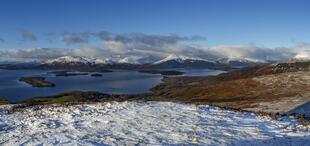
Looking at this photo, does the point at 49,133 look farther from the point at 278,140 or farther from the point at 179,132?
the point at 278,140

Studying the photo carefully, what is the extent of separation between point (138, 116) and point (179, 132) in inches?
206

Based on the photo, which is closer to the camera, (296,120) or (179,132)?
(179,132)

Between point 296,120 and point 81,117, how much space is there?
51.1 ft

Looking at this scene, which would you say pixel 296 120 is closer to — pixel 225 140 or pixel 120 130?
pixel 225 140

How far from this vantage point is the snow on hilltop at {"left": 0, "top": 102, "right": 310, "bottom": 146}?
67.9 ft

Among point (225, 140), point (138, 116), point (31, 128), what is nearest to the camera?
point (225, 140)

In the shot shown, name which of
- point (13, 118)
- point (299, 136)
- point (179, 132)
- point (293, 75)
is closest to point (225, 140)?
point (179, 132)

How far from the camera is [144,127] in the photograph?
77.0ft

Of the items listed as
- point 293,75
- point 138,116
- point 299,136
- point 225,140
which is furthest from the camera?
point 293,75

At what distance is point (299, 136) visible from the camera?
22.2 m

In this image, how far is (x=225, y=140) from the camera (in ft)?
68.1

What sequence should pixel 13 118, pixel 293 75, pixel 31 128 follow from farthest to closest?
pixel 293 75 → pixel 13 118 → pixel 31 128

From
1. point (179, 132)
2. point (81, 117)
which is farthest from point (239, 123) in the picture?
point (81, 117)

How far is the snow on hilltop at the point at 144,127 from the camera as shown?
67.9 ft
